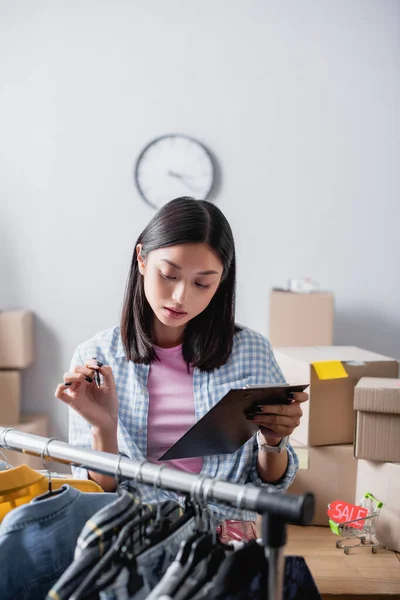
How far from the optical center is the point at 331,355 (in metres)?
2.06

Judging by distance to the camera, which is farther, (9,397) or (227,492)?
(9,397)

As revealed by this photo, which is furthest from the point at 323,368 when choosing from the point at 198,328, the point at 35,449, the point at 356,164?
the point at 356,164

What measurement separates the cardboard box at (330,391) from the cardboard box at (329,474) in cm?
3

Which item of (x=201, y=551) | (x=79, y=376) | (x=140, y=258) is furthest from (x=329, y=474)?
(x=201, y=551)

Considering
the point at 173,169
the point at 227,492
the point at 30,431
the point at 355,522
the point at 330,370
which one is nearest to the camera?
the point at 227,492

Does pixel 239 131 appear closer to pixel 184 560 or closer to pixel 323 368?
pixel 323 368

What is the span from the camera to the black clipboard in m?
1.02

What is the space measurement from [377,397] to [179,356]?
58 centimetres

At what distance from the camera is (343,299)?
314 cm

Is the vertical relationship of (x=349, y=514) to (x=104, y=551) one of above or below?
below

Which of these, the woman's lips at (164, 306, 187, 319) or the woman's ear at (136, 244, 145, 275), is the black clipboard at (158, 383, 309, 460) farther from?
the woman's ear at (136, 244, 145, 275)

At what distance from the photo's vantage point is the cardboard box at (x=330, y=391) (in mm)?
1918

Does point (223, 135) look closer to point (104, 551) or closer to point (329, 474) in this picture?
point (329, 474)

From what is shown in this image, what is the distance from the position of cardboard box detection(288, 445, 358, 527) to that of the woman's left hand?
2.39 ft
